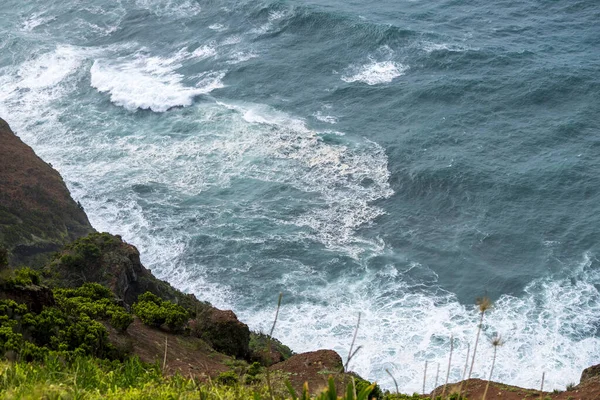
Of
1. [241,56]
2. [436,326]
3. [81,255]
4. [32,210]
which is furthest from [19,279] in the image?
[241,56]

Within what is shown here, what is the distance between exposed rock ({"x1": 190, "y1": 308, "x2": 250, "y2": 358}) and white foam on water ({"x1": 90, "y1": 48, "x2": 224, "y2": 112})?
31.5 meters

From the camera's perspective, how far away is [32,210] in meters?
32.4

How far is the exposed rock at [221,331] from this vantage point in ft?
70.9

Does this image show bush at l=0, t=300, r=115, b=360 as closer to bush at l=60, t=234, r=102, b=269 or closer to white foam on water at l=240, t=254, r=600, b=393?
bush at l=60, t=234, r=102, b=269

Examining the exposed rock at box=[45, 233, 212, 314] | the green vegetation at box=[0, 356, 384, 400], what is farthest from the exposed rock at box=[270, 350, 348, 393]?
the green vegetation at box=[0, 356, 384, 400]

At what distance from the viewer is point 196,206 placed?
3966 cm

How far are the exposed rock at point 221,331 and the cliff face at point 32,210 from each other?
34.4 feet

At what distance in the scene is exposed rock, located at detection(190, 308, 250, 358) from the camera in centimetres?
2161

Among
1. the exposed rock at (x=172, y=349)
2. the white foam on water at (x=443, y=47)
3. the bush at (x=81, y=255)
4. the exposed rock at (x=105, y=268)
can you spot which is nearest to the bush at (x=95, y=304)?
the exposed rock at (x=172, y=349)

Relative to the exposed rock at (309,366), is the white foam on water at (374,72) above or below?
below

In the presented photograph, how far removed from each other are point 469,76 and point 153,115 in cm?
2381

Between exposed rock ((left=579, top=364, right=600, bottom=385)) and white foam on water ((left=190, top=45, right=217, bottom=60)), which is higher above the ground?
white foam on water ((left=190, top=45, right=217, bottom=60))

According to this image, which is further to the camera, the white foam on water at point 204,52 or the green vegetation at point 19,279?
the white foam on water at point 204,52

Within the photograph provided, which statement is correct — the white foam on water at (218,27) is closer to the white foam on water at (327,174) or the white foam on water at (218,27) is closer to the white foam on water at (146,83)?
the white foam on water at (146,83)
